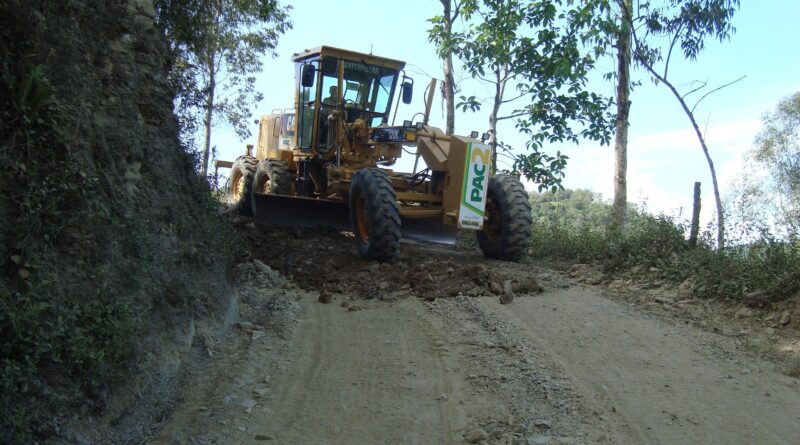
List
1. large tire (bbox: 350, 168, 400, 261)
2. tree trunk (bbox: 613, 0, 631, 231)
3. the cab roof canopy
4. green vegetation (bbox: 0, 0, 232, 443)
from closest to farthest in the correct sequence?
1. green vegetation (bbox: 0, 0, 232, 443)
2. large tire (bbox: 350, 168, 400, 261)
3. the cab roof canopy
4. tree trunk (bbox: 613, 0, 631, 231)

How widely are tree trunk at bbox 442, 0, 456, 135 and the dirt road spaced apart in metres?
7.48

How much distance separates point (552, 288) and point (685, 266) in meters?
1.80

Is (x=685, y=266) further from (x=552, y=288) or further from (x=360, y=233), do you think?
(x=360, y=233)

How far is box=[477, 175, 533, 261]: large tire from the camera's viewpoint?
952 cm

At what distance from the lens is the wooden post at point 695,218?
912 centimetres

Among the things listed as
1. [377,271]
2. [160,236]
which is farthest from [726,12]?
[160,236]

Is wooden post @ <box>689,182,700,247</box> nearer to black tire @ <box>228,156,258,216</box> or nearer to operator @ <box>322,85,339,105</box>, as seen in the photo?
operator @ <box>322,85,339,105</box>

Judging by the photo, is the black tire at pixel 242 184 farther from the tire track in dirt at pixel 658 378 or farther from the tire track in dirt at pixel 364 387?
the tire track in dirt at pixel 658 378

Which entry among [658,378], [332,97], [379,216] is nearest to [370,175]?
[379,216]

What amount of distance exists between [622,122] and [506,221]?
13.6 feet

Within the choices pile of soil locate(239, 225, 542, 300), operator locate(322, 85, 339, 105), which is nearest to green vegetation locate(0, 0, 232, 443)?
pile of soil locate(239, 225, 542, 300)

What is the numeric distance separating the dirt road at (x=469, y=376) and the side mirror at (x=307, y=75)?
13.8ft

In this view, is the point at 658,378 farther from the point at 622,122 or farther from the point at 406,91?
the point at 622,122

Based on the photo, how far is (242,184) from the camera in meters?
13.5
